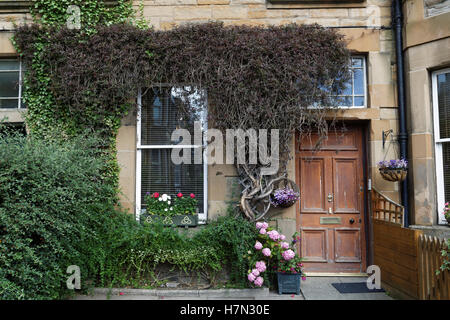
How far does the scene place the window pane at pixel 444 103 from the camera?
5234 millimetres

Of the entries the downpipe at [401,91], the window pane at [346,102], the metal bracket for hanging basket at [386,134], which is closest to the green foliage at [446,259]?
the downpipe at [401,91]

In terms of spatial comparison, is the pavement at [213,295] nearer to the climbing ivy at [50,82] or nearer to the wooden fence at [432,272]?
the wooden fence at [432,272]

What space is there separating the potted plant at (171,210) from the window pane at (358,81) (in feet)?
11.4

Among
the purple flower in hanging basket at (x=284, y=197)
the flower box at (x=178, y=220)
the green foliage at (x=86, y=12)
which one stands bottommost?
the flower box at (x=178, y=220)

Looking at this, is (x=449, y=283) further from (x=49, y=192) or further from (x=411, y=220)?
(x=49, y=192)

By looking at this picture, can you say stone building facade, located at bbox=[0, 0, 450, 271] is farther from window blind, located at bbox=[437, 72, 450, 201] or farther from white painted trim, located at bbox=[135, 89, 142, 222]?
window blind, located at bbox=[437, 72, 450, 201]

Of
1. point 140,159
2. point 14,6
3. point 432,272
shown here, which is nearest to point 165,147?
point 140,159

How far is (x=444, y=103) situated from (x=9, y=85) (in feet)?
24.8

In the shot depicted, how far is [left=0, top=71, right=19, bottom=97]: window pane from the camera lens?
234 inches

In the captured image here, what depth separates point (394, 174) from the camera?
5.07m

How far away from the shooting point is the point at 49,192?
4.07 meters

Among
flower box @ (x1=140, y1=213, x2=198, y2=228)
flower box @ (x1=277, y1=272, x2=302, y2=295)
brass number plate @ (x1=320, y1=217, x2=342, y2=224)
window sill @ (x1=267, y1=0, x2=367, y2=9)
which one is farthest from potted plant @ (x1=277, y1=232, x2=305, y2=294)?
window sill @ (x1=267, y1=0, x2=367, y2=9)

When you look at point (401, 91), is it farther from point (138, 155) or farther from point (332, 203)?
point (138, 155)

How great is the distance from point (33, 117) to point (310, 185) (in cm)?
496
